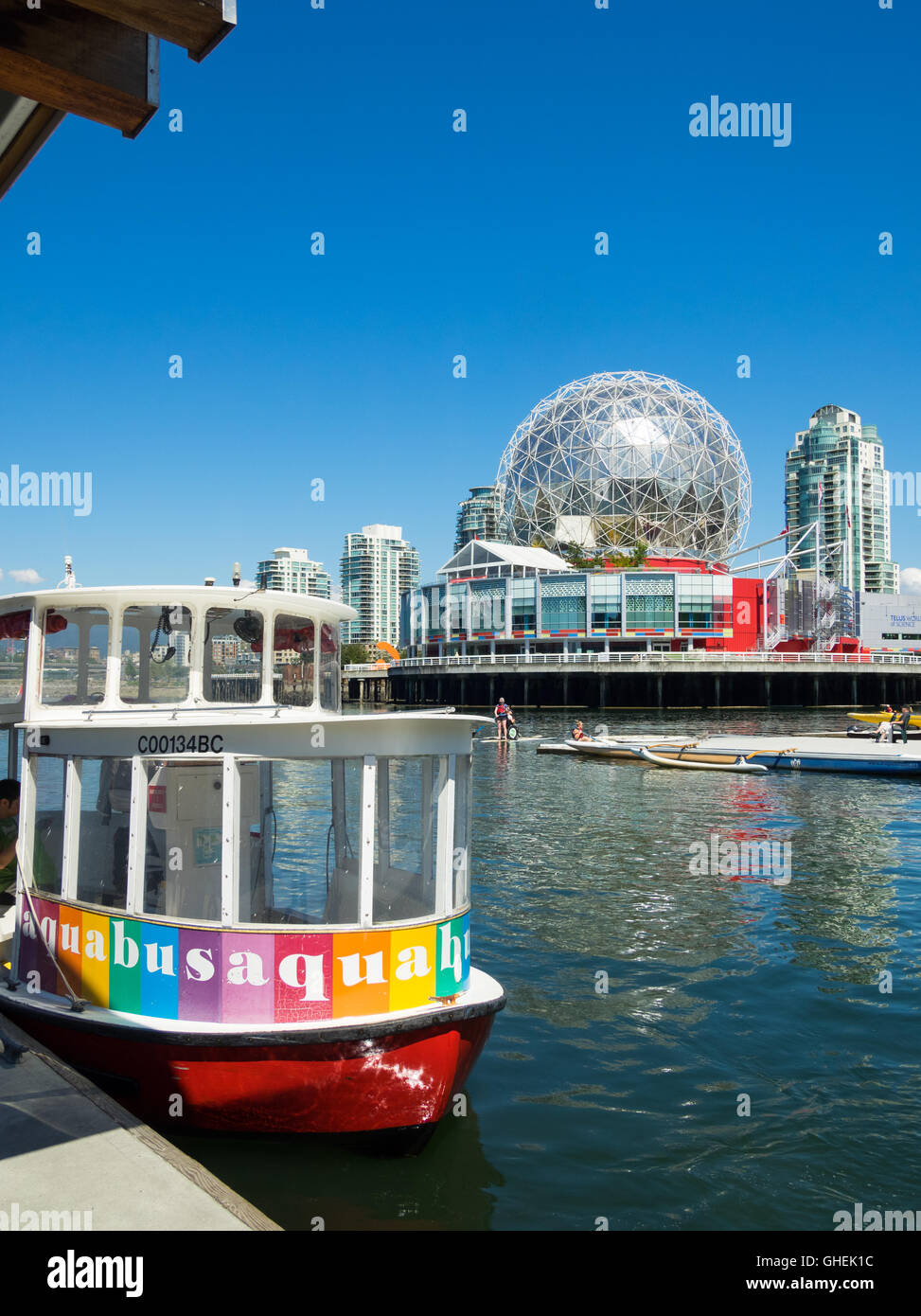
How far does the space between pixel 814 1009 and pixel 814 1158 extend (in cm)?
352

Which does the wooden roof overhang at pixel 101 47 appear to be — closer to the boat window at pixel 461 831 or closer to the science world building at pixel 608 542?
the boat window at pixel 461 831

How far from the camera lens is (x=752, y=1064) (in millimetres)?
9961

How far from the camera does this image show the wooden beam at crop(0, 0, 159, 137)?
138 inches

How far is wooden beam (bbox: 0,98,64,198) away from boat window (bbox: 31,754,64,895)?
5469 mm

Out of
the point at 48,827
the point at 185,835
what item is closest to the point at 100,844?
the point at 185,835

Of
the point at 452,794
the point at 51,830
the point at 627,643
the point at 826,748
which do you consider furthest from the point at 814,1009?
the point at 627,643

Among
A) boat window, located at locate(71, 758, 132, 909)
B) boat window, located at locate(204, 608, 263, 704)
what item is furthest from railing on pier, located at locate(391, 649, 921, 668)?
boat window, located at locate(71, 758, 132, 909)

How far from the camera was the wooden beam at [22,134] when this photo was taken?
4090 millimetres

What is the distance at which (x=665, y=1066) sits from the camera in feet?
32.5

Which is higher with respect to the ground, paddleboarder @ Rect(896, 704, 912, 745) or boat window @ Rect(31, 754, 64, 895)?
boat window @ Rect(31, 754, 64, 895)

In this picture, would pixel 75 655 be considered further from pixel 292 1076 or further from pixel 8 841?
pixel 292 1076

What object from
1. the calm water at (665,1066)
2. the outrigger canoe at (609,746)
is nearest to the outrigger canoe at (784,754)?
the outrigger canoe at (609,746)

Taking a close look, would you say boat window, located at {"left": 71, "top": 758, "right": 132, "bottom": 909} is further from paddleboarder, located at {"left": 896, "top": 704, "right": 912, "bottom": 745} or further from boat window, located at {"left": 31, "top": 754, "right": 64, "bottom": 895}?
paddleboarder, located at {"left": 896, "top": 704, "right": 912, "bottom": 745}

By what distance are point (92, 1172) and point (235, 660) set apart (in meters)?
4.90
